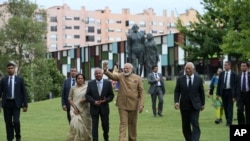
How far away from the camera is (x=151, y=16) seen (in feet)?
489

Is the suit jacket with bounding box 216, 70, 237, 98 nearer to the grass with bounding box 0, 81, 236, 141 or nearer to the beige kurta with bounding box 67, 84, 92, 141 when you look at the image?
the grass with bounding box 0, 81, 236, 141

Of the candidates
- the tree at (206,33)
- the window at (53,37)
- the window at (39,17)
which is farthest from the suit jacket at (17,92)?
the window at (53,37)

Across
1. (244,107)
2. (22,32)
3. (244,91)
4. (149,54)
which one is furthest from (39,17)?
(244,91)

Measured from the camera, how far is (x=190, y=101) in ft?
42.4

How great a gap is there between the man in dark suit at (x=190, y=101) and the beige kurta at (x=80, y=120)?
2.08m

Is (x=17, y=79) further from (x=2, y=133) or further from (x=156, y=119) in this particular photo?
(x=156, y=119)

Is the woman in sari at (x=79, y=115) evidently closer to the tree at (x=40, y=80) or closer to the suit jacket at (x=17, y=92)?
the suit jacket at (x=17, y=92)

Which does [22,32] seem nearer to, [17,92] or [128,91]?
[17,92]

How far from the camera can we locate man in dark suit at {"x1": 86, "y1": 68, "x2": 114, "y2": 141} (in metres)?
13.5

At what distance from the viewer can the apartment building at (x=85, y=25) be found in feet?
435

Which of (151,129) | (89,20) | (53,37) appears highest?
(89,20)

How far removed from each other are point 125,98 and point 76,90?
1240 mm

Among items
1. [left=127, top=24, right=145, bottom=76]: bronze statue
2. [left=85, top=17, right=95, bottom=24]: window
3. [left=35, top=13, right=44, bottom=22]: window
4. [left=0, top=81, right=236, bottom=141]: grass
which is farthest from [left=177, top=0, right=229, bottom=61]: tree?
[left=85, top=17, right=95, bottom=24]: window

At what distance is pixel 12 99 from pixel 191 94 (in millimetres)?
4138
